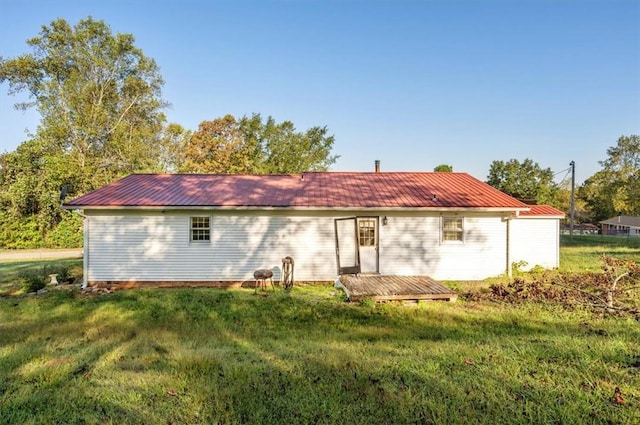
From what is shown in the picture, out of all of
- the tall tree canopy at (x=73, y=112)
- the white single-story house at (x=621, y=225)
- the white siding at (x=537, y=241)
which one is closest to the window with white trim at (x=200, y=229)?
the white siding at (x=537, y=241)

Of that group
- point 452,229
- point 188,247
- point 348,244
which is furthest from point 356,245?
point 188,247

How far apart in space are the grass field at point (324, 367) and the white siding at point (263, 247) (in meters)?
3.48

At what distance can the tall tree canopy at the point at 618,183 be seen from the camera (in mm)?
34784

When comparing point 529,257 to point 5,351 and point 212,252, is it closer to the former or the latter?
point 212,252

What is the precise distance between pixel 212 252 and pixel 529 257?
38.1ft

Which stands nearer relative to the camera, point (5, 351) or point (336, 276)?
point (5, 351)

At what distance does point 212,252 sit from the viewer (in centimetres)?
1097

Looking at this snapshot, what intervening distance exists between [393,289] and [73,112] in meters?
27.4

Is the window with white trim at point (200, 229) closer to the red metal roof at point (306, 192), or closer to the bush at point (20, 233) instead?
the red metal roof at point (306, 192)

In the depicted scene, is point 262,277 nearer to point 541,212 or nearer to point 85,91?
point 541,212

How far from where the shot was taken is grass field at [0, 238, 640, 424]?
315 centimetres

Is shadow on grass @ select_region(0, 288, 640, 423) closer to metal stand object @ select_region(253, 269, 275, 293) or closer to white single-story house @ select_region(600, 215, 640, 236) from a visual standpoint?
metal stand object @ select_region(253, 269, 275, 293)

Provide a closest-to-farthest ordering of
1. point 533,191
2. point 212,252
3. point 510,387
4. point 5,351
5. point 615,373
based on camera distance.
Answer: point 510,387, point 615,373, point 5,351, point 212,252, point 533,191

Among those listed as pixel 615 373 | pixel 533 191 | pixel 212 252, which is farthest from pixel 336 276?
pixel 533 191
